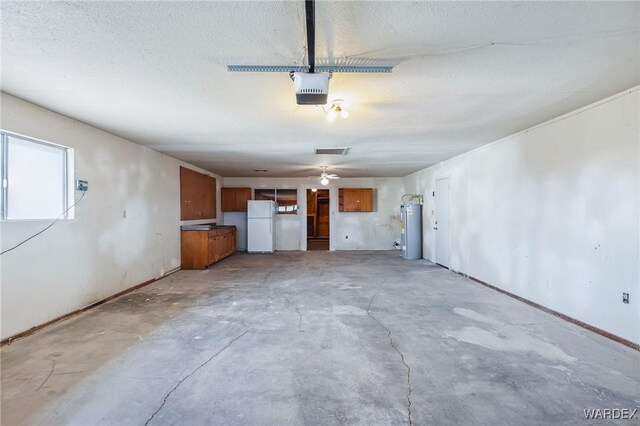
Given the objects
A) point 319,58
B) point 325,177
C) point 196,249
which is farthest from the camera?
point 325,177

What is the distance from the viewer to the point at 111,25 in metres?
1.77

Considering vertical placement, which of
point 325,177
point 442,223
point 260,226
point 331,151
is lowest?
point 260,226

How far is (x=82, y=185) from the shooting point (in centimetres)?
363

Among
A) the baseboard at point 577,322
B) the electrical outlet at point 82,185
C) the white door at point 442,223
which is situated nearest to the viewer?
the baseboard at point 577,322

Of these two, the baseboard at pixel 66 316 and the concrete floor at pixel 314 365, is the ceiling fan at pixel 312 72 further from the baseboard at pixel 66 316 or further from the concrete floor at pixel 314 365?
the baseboard at pixel 66 316

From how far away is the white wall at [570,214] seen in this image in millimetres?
2715

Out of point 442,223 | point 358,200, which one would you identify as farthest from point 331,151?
point 358,200

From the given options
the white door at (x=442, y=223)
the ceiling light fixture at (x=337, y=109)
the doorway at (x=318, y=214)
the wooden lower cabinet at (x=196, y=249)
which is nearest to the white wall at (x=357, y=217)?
the white door at (x=442, y=223)

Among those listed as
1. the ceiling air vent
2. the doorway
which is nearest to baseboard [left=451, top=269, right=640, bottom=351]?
the ceiling air vent

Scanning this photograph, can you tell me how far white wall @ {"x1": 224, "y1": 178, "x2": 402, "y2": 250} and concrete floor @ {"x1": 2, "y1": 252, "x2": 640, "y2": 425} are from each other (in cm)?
543

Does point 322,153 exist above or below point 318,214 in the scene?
above

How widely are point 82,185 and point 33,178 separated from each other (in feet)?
1.61

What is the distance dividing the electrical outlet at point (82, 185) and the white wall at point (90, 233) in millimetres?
68

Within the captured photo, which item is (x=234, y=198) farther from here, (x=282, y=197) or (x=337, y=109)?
(x=337, y=109)
